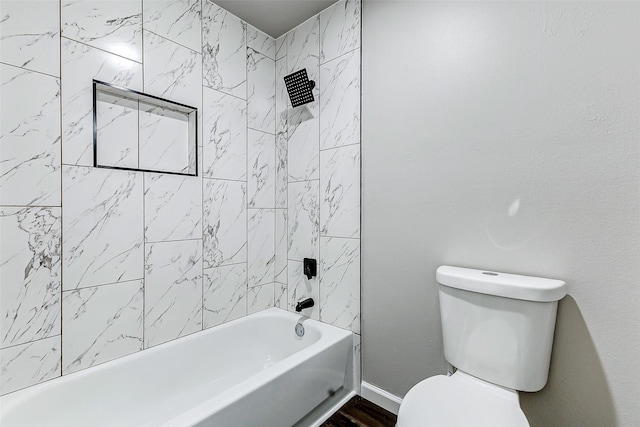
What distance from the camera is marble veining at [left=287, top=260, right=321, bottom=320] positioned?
1.96m

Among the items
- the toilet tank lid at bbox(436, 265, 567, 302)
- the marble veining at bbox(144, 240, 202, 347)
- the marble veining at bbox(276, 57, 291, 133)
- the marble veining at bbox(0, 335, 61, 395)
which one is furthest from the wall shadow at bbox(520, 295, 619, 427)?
the marble veining at bbox(0, 335, 61, 395)

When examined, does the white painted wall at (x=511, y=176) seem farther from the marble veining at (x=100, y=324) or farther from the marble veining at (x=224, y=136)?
the marble veining at (x=100, y=324)

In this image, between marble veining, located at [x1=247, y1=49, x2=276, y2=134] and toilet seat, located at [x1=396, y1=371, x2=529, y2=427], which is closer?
toilet seat, located at [x1=396, y1=371, x2=529, y2=427]

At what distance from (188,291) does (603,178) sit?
6.68 feet

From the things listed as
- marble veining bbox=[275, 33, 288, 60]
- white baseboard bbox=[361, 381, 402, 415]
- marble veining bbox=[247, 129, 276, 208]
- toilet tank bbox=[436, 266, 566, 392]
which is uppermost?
marble veining bbox=[275, 33, 288, 60]

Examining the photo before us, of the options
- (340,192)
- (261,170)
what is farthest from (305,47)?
(340,192)

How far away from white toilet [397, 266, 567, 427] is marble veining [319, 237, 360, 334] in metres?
0.63

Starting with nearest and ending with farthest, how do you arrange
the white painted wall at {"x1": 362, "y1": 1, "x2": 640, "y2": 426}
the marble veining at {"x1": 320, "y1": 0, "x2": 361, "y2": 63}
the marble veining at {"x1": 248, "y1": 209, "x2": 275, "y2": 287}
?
the white painted wall at {"x1": 362, "y1": 1, "x2": 640, "y2": 426}, the marble veining at {"x1": 320, "y1": 0, "x2": 361, "y2": 63}, the marble veining at {"x1": 248, "y1": 209, "x2": 275, "y2": 287}

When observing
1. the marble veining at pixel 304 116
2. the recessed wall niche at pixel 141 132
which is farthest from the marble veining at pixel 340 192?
the recessed wall niche at pixel 141 132

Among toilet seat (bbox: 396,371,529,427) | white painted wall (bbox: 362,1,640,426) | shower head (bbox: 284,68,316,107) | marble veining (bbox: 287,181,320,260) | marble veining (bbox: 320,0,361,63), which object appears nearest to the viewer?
toilet seat (bbox: 396,371,529,427)

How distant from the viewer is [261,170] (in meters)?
2.11

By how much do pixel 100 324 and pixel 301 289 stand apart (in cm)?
114

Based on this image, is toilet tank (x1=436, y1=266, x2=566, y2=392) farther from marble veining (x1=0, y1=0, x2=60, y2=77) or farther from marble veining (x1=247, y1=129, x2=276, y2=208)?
marble veining (x1=0, y1=0, x2=60, y2=77)

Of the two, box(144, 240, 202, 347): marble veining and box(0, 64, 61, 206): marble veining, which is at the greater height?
box(0, 64, 61, 206): marble veining
